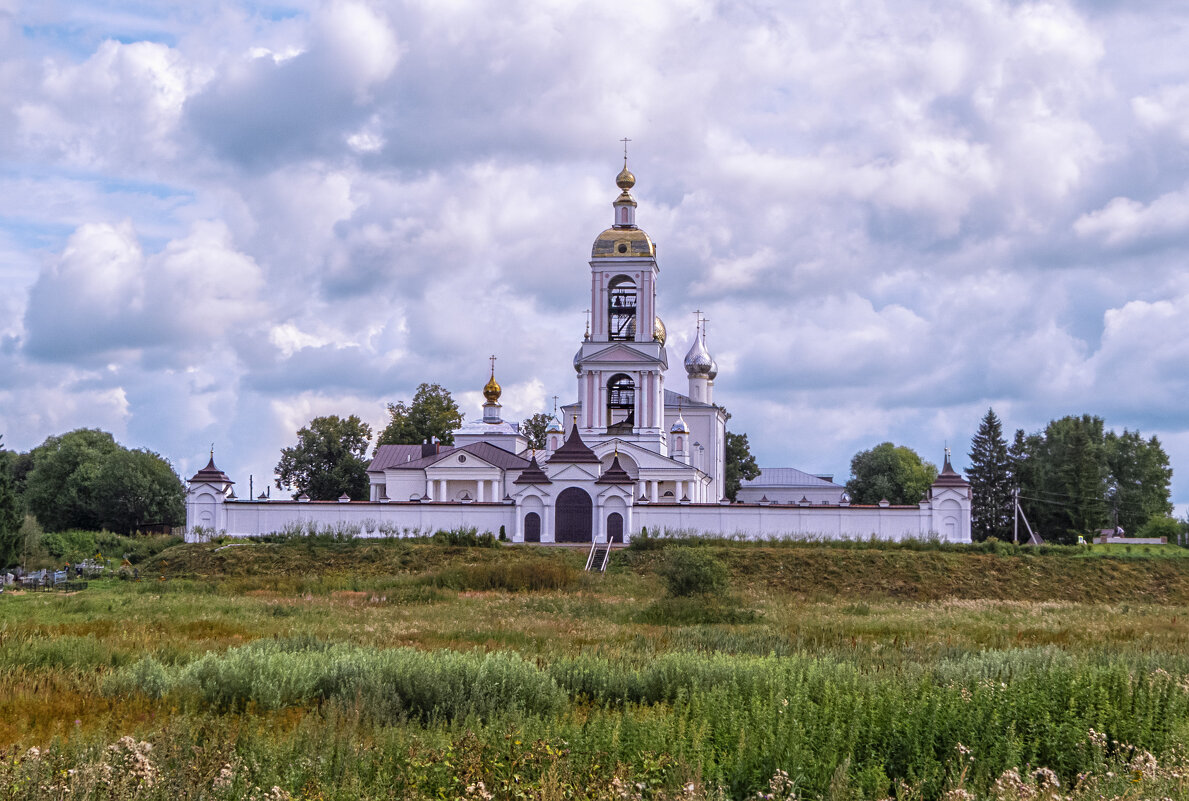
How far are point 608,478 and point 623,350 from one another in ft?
51.4

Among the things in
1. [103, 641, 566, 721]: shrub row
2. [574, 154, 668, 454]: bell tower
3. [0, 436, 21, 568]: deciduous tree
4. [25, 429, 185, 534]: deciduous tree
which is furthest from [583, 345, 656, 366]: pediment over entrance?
[103, 641, 566, 721]: shrub row

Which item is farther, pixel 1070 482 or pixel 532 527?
pixel 1070 482

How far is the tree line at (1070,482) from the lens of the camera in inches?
2763

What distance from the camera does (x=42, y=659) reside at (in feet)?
51.5

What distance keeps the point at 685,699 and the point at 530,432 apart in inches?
3219

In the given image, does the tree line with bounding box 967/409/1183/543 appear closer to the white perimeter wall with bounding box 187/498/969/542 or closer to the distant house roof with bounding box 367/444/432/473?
the white perimeter wall with bounding box 187/498/969/542

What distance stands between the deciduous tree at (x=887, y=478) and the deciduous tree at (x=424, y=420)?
1432 inches

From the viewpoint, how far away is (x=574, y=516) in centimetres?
5150

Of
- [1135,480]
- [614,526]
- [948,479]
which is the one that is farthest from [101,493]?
[1135,480]

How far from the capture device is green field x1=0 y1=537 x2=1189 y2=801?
8.93 metres

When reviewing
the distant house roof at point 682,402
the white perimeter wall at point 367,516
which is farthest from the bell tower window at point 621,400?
the white perimeter wall at point 367,516

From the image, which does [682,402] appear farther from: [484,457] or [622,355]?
[484,457]

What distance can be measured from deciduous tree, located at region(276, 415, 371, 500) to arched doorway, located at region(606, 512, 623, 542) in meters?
37.1

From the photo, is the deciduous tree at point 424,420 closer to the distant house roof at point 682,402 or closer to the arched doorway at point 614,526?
the distant house roof at point 682,402
